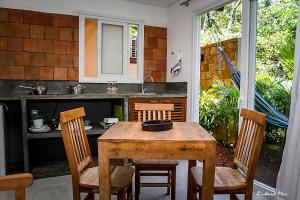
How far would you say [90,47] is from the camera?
11.9 ft

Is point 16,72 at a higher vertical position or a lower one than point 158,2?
lower

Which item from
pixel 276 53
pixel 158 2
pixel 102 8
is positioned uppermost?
pixel 158 2

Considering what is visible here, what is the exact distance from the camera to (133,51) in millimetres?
3982

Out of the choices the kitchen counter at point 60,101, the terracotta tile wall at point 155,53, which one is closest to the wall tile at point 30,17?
the kitchen counter at point 60,101

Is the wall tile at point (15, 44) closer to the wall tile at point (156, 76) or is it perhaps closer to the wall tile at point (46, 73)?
the wall tile at point (46, 73)

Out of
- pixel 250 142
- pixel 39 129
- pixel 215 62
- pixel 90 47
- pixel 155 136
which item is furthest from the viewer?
pixel 215 62

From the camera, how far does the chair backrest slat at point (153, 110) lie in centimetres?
238

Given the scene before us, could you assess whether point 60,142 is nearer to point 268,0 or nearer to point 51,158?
point 51,158

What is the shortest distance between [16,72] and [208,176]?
9.57 feet

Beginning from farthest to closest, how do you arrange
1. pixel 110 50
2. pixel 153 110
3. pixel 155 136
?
pixel 110 50
pixel 153 110
pixel 155 136

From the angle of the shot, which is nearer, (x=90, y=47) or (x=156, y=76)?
(x=90, y=47)

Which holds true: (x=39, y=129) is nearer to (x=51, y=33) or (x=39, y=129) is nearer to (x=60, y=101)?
(x=60, y=101)

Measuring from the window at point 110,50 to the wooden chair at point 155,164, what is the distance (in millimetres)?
1477

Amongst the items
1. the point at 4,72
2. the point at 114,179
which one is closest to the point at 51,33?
the point at 4,72
